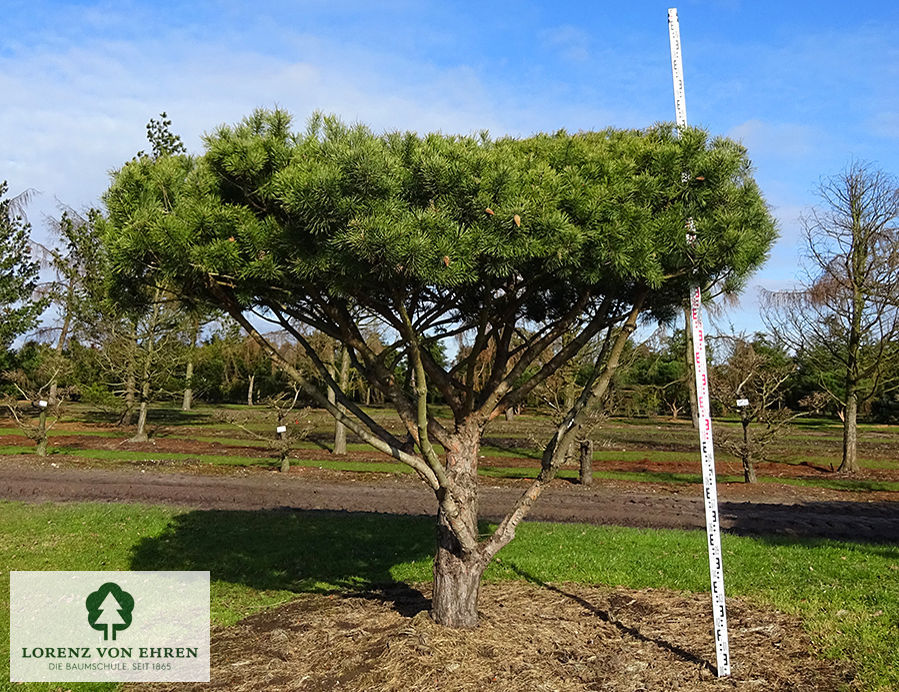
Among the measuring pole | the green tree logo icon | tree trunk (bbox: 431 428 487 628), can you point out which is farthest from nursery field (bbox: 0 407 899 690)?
the green tree logo icon

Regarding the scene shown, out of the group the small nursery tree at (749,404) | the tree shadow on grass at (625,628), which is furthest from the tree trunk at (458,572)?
the small nursery tree at (749,404)

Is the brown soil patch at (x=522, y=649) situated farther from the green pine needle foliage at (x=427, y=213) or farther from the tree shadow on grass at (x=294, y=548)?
the green pine needle foliage at (x=427, y=213)

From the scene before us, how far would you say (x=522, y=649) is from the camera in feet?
18.0

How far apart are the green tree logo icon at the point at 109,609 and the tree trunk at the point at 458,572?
3172 mm

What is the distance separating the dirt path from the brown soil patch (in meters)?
5.58

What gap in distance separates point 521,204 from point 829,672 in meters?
3.87

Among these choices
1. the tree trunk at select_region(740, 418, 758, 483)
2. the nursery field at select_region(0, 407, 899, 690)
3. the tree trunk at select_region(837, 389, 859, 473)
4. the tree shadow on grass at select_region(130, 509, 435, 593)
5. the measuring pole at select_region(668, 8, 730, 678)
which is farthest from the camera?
the tree trunk at select_region(837, 389, 859, 473)

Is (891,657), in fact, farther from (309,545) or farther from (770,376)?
(770,376)

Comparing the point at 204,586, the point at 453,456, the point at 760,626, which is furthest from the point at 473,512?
the point at 204,586

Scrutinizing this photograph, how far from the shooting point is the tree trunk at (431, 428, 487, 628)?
5809 mm

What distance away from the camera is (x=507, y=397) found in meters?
6.31

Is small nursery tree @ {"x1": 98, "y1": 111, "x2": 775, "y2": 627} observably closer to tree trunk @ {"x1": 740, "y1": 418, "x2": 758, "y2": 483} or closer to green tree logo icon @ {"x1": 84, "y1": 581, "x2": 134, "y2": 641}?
green tree logo icon @ {"x1": 84, "y1": 581, "x2": 134, "y2": 641}

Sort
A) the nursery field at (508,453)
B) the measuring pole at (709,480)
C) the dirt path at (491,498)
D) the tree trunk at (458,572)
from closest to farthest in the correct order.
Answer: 1. the measuring pole at (709,480)
2. the tree trunk at (458,572)
3. the dirt path at (491,498)
4. the nursery field at (508,453)

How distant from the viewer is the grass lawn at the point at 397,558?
21.4 feet
